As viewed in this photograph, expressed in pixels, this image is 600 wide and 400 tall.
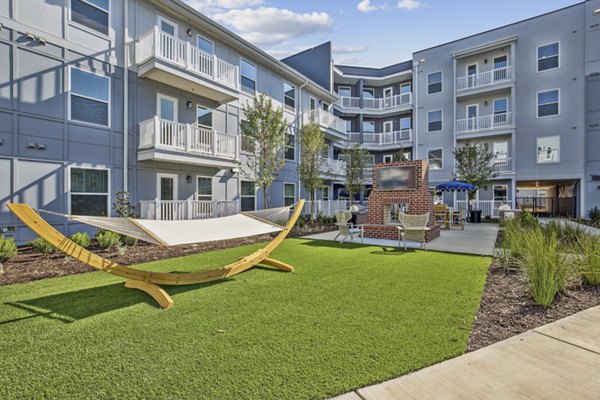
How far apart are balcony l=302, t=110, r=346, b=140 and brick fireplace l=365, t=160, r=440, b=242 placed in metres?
7.98

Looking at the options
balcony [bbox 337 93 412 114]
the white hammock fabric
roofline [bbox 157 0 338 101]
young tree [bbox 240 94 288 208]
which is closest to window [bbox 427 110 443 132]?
balcony [bbox 337 93 412 114]

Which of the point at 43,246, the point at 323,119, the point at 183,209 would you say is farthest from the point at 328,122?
the point at 43,246

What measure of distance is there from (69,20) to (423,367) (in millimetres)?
12390

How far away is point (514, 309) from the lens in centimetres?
384

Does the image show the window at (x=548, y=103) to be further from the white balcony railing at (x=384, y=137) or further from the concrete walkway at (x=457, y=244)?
the concrete walkway at (x=457, y=244)

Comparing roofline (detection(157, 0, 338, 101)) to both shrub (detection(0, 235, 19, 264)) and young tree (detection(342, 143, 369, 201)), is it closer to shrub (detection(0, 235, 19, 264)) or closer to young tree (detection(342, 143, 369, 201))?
young tree (detection(342, 143, 369, 201))

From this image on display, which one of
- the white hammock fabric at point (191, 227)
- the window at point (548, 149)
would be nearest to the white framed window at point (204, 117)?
the white hammock fabric at point (191, 227)

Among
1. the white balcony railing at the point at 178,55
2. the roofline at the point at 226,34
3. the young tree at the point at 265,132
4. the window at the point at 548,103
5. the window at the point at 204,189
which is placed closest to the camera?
the white balcony railing at the point at 178,55

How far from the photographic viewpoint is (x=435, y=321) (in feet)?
11.4

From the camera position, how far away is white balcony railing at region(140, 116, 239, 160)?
10141mm

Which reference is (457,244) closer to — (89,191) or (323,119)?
(89,191)

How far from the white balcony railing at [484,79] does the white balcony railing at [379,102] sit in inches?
148

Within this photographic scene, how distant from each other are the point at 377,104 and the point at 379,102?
0.86 feet

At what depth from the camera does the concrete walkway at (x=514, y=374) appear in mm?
2170
